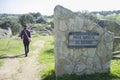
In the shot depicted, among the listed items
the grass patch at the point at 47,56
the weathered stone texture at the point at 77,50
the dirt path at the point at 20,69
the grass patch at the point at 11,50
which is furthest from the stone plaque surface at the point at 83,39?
the grass patch at the point at 11,50

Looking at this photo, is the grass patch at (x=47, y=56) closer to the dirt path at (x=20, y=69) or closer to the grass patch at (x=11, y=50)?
the dirt path at (x=20, y=69)

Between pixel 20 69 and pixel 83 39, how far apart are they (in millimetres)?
3711

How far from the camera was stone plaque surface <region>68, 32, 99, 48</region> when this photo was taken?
8.65 metres

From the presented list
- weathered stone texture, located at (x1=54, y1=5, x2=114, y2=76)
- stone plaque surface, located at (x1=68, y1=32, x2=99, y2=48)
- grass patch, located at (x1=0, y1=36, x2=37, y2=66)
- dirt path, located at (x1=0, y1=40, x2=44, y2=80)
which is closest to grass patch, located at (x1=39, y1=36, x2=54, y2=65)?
dirt path, located at (x1=0, y1=40, x2=44, y2=80)

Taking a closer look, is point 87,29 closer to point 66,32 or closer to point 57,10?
point 66,32

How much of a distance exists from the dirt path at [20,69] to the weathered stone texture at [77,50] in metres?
1.40

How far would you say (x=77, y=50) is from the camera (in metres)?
8.78

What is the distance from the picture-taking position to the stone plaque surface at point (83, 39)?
28.4 feet

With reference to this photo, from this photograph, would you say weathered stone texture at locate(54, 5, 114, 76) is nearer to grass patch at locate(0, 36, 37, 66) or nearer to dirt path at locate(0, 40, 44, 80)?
Result: dirt path at locate(0, 40, 44, 80)

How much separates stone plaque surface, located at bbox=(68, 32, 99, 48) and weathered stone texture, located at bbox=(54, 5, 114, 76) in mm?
149

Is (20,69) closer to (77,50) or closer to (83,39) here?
(77,50)

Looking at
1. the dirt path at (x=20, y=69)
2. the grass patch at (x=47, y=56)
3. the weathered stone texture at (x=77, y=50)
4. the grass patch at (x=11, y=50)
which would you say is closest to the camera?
the weathered stone texture at (x=77, y=50)

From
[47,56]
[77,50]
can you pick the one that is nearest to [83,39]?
[77,50]

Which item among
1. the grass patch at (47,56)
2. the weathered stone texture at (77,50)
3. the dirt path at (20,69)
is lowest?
the dirt path at (20,69)
